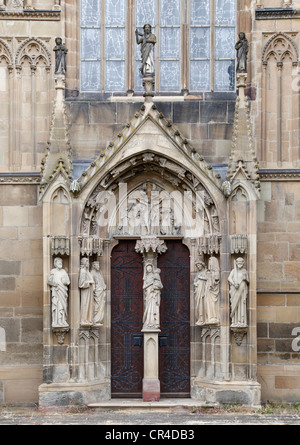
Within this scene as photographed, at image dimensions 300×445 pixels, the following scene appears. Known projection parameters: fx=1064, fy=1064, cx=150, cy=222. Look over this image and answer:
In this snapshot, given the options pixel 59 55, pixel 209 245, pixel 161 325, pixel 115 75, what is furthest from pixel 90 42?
pixel 161 325

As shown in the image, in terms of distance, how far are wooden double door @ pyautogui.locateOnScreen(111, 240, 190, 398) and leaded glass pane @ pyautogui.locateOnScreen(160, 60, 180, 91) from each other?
3.08 meters

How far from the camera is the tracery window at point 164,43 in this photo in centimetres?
2089

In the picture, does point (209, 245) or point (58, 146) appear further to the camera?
point (209, 245)

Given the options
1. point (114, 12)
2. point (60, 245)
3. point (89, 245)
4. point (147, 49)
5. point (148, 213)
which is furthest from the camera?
point (114, 12)

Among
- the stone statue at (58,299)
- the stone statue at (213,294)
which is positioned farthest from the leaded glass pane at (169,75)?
the stone statue at (58,299)

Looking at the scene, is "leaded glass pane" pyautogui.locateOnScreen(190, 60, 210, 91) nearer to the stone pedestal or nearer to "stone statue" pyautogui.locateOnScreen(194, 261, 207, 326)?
"stone statue" pyautogui.locateOnScreen(194, 261, 207, 326)

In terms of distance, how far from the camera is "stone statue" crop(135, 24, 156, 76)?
1950 cm

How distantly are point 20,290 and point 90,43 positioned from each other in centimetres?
504

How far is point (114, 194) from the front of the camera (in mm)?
20078

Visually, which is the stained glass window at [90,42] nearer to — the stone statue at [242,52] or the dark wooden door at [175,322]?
the stone statue at [242,52]

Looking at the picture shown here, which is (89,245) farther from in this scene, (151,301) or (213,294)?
(213,294)

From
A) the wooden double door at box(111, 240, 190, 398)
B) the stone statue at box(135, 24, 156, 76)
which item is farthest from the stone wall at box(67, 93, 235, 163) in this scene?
the wooden double door at box(111, 240, 190, 398)

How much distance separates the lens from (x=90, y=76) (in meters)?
20.9
